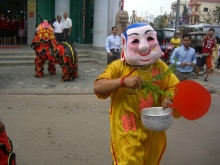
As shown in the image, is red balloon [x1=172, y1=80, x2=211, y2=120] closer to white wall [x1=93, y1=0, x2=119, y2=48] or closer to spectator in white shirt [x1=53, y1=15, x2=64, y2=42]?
spectator in white shirt [x1=53, y1=15, x2=64, y2=42]

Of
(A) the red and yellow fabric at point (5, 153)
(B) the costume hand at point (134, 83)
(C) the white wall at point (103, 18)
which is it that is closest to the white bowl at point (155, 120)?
(B) the costume hand at point (134, 83)

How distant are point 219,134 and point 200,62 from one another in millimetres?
5903

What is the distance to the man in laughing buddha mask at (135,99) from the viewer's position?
2518 mm

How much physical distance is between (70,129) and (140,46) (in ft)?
10.4

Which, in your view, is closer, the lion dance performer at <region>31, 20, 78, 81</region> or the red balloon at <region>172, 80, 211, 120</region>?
the red balloon at <region>172, 80, 211, 120</region>

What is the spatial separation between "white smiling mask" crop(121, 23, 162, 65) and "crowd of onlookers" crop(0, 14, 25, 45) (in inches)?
555

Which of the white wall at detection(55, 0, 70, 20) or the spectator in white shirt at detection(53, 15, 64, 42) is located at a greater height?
the white wall at detection(55, 0, 70, 20)

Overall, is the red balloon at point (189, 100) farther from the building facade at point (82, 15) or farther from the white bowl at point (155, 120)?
the building facade at point (82, 15)

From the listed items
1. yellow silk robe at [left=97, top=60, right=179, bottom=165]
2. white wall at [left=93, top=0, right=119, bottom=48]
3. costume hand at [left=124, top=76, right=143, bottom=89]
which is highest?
white wall at [left=93, top=0, right=119, bottom=48]

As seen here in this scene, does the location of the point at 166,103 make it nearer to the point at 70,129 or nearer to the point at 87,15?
the point at 70,129

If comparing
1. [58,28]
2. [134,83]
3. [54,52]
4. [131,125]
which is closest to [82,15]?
[58,28]

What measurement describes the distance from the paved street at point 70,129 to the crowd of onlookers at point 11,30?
7.67 meters

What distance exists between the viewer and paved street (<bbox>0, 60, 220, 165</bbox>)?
4.40 metres

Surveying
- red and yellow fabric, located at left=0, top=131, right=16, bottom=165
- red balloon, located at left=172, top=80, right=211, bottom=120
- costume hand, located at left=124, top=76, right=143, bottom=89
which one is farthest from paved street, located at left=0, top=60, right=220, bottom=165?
costume hand, located at left=124, top=76, right=143, bottom=89
